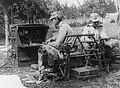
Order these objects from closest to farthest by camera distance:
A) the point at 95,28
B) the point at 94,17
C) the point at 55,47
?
the point at 55,47 → the point at 94,17 → the point at 95,28

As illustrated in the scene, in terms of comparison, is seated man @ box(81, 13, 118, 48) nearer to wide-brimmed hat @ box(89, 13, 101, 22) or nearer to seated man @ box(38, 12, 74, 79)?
wide-brimmed hat @ box(89, 13, 101, 22)

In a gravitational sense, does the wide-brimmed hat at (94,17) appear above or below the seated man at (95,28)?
above

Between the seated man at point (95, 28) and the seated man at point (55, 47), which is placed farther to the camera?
the seated man at point (95, 28)

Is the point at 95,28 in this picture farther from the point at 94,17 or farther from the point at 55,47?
the point at 55,47

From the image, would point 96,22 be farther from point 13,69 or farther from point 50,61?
point 13,69

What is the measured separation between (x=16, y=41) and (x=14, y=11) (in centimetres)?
1111

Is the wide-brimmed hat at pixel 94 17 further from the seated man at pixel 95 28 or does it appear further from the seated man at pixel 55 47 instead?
the seated man at pixel 55 47

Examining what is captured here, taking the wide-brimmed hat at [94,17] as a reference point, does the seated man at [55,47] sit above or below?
below

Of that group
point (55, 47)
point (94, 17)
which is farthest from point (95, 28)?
point (55, 47)

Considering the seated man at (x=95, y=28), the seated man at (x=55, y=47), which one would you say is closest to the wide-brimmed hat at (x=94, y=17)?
the seated man at (x=95, y=28)

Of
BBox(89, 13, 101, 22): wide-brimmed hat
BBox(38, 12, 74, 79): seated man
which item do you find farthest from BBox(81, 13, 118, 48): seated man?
BBox(38, 12, 74, 79): seated man

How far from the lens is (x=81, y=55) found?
5.48 metres

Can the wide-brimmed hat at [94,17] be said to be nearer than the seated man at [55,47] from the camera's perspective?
No

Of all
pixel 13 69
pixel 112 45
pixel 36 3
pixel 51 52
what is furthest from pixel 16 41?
pixel 36 3
